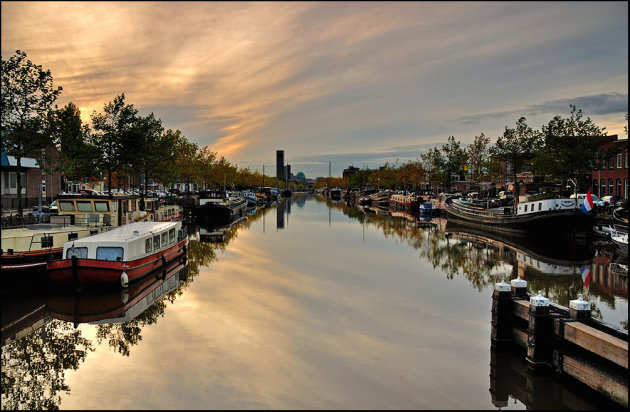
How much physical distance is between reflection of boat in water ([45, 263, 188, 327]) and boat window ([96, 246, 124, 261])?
5.86ft

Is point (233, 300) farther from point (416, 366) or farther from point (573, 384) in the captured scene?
point (573, 384)

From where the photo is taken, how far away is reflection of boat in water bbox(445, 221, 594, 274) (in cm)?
3259

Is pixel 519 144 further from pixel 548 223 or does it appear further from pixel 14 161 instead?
pixel 14 161

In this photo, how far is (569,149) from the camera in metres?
66.6

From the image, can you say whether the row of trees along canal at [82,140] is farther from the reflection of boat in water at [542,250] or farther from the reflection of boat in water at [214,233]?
the reflection of boat in water at [542,250]

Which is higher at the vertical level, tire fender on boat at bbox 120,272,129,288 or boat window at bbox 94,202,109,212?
boat window at bbox 94,202,109,212

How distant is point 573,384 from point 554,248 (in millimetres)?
32164

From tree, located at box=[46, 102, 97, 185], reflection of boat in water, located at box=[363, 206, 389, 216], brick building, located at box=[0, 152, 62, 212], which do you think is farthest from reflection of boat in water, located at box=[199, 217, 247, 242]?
reflection of boat in water, located at box=[363, 206, 389, 216]

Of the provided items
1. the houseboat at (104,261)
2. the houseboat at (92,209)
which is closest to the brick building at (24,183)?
the houseboat at (92,209)

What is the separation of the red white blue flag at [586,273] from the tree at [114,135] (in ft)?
158

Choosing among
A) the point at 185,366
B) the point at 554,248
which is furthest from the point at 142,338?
the point at 554,248

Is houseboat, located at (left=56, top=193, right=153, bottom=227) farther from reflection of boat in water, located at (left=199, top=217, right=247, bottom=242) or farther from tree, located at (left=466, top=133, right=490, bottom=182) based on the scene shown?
tree, located at (left=466, top=133, right=490, bottom=182)

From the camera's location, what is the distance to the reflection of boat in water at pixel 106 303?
64.6 feet

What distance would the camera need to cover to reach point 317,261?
34.8m
